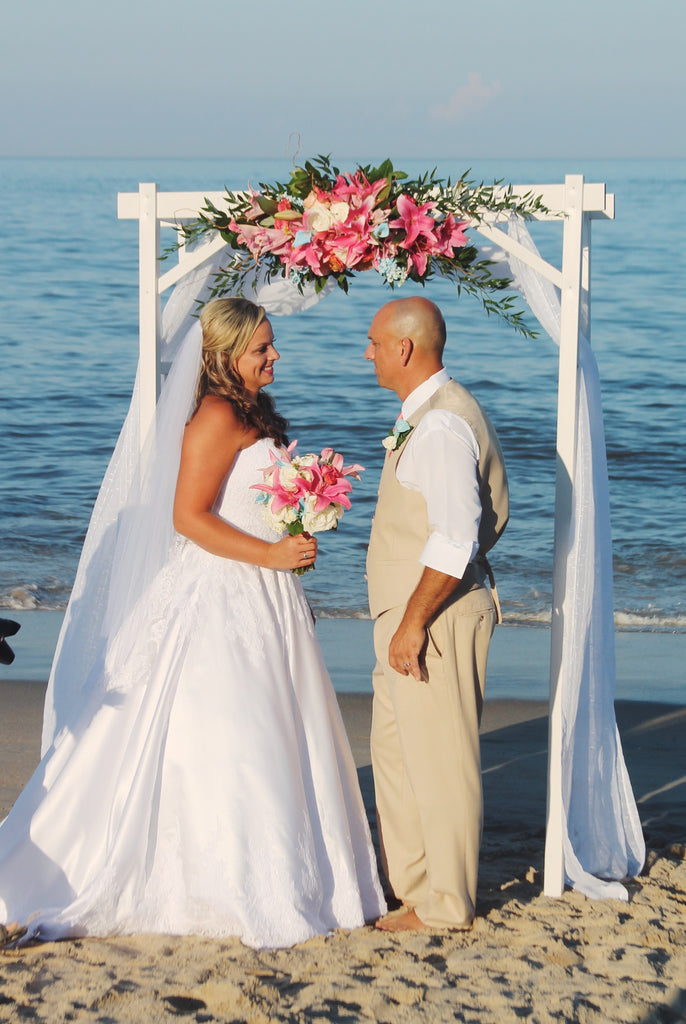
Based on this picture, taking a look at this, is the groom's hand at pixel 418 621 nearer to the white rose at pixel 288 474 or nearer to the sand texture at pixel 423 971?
the white rose at pixel 288 474

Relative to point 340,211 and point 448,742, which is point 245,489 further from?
point 448,742

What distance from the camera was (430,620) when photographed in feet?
11.8

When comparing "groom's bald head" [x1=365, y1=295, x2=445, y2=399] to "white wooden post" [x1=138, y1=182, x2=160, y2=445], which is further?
"white wooden post" [x1=138, y1=182, x2=160, y2=445]

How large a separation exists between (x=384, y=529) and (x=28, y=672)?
3.66 m

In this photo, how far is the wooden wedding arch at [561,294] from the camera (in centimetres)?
391

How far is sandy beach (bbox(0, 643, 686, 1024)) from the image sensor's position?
318cm

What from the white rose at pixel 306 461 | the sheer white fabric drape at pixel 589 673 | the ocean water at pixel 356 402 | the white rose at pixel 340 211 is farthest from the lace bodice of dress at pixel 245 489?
the ocean water at pixel 356 402

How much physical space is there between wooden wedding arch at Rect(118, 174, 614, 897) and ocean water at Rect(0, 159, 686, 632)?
4.41 metres

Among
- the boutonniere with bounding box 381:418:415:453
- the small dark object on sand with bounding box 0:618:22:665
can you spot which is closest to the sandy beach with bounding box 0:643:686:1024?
the small dark object on sand with bounding box 0:618:22:665

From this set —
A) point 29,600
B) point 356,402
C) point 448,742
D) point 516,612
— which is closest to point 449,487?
point 448,742

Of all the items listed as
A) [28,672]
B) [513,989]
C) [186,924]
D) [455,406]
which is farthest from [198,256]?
[28,672]

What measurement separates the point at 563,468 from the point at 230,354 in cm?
123

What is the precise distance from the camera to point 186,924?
358 centimetres

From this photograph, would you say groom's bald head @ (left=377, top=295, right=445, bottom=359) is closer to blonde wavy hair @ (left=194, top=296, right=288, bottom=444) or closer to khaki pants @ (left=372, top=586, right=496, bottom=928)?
blonde wavy hair @ (left=194, top=296, right=288, bottom=444)
